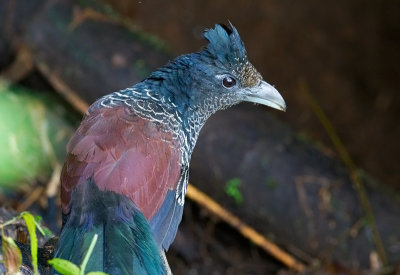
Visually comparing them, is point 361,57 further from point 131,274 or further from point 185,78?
point 131,274

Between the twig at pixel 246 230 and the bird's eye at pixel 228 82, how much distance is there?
213 centimetres

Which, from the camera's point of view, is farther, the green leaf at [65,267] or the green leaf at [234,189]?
the green leaf at [234,189]

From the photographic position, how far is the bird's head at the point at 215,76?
4207 millimetres

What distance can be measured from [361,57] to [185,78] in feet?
15.8

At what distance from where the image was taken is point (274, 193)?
20.2 ft

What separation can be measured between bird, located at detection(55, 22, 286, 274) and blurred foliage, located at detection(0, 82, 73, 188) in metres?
2.55

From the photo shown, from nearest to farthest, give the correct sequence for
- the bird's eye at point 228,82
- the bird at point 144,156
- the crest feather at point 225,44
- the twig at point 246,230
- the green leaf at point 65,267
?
the green leaf at point 65,267, the bird at point 144,156, the crest feather at point 225,44, the bird's eye at point 228,82, the twig at point 246,230

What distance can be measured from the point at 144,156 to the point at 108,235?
0.59m

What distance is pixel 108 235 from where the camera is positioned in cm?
332

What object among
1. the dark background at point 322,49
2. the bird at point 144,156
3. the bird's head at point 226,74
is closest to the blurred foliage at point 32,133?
the dark background at point 322,49

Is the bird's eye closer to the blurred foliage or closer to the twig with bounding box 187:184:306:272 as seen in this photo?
the twig with bounding box 187:184:306:272

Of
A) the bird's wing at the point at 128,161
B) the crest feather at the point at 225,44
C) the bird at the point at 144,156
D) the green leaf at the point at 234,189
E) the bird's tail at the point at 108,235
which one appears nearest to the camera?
the bird's tail at the point at 108,235

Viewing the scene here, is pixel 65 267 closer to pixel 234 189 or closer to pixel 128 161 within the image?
pixel 128 161

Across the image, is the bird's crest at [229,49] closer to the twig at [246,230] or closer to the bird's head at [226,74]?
the bird's head at [226,74]
